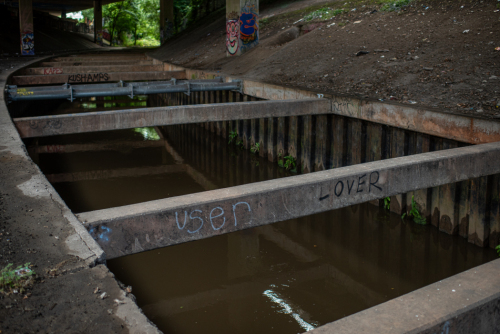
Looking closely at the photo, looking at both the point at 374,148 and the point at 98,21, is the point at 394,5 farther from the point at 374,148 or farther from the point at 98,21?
the point at 98,21

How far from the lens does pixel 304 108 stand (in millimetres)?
8289

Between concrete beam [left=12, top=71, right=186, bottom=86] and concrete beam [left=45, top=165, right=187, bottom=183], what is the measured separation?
378 centimetres

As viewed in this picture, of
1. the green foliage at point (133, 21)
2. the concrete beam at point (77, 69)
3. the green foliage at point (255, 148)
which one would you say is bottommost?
the green foliage at point (255, 148)

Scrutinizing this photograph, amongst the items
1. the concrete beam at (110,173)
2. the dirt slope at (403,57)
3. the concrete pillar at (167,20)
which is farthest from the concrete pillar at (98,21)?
the concrete beam at (110,173)

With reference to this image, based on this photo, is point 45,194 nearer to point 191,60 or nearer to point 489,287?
point 489,287

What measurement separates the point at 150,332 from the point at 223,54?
1555 centimetres

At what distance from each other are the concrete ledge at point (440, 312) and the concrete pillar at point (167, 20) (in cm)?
3446

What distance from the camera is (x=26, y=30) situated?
89.7 feet

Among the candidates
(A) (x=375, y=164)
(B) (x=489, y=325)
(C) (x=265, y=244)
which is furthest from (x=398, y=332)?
(C) (x=265, y=244)

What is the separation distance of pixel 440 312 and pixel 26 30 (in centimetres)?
3012

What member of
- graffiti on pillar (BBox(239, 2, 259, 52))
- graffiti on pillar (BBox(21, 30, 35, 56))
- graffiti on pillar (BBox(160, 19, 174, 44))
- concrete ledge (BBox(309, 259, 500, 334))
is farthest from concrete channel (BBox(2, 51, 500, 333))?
graffiti on pillar (BBox(160, 19, 174, 44))

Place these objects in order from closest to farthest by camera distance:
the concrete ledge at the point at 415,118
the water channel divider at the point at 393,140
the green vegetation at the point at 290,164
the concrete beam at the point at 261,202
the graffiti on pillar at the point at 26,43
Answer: the concrete beam at the point at 261,202
the concrete ledge at the point at 415,118
the water channel divider at the point at 393,140
the green vegetation at the point at 290,164
the graffiti on pillar at the point at 26,43

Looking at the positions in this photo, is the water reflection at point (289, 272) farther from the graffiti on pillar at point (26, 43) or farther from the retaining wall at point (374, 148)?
the graffiti on pillar at point (26, 43)

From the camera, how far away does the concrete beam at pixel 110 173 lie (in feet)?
32.1
